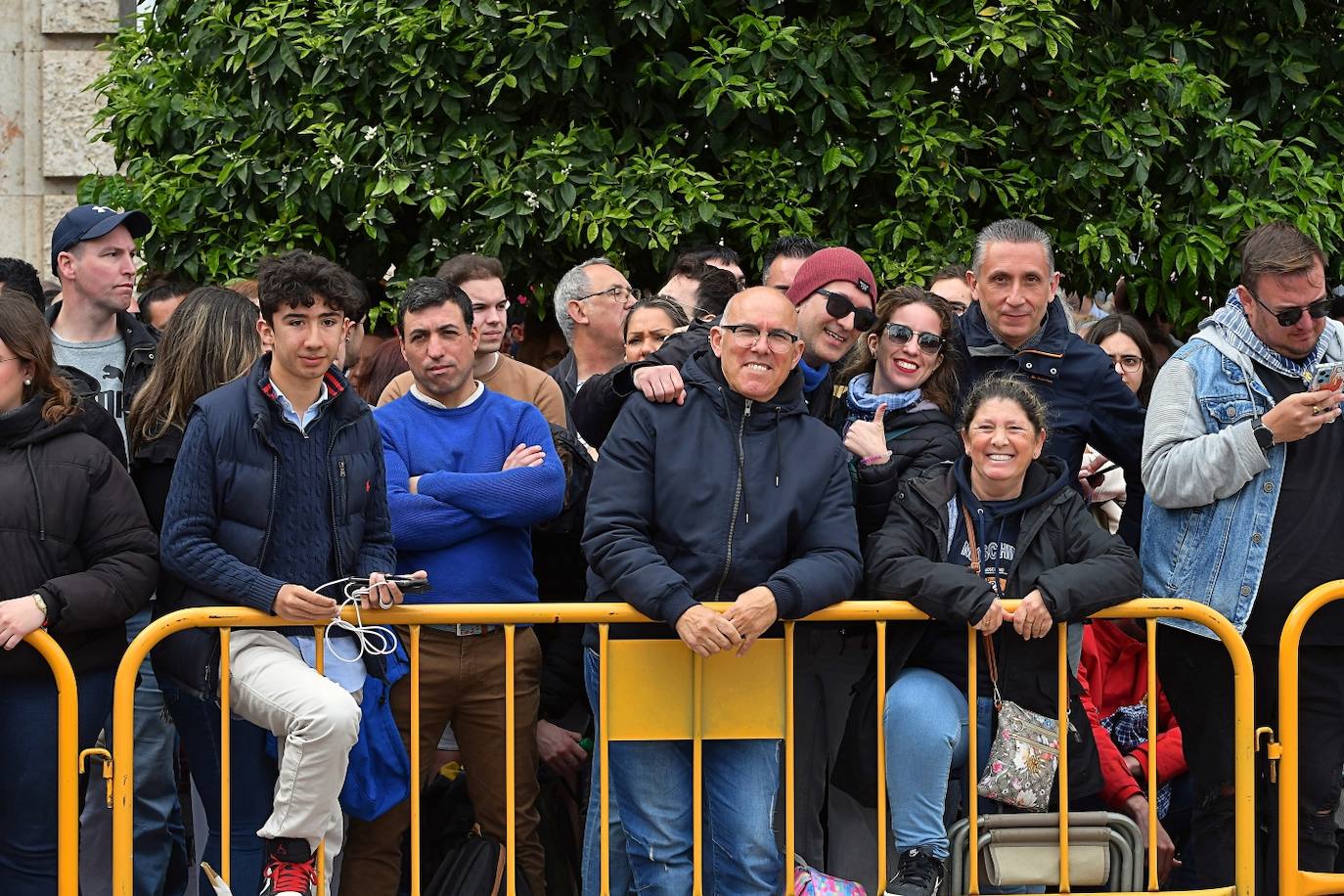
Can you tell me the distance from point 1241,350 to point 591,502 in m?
2.12

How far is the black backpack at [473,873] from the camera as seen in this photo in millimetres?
5402

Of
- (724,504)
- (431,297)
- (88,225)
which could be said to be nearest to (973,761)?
(724,504)

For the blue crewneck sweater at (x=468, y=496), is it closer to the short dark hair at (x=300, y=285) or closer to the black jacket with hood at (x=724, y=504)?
the black jacket with hood at (x=724, y=504)

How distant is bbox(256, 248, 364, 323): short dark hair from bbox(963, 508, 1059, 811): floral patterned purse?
229cm

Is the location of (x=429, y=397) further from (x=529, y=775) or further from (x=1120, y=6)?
(x=1120, y=6)

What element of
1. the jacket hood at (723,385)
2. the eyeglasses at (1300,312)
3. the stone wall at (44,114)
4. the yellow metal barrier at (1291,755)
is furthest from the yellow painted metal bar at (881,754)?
the stone wall at (44,114)

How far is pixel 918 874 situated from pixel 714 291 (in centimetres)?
235

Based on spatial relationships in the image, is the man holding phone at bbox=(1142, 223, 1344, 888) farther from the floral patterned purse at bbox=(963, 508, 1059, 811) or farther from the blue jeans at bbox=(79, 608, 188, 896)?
the blue jeans at bbox=(79, 608, 188, 896)

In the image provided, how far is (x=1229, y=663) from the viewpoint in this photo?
5445 mm

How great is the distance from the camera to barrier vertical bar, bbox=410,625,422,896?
199 inches

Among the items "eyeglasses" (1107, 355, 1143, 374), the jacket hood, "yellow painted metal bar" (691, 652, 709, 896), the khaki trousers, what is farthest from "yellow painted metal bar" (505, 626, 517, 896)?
"eyeglasses" (1107, 355, 1143, 374)

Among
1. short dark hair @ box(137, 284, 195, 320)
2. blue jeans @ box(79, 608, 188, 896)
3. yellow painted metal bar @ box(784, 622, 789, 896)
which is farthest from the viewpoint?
short dark hair @ box(137, 284, 195, 320)

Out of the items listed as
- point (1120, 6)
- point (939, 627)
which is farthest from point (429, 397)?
point (1120, 6)

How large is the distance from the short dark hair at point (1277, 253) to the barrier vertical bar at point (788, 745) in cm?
188
